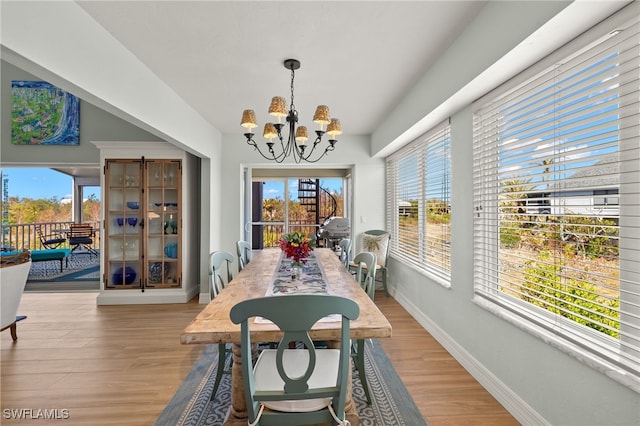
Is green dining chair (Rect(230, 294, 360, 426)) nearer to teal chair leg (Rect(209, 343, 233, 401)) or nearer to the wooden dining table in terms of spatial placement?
the wooden dining table

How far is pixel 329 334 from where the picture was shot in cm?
147

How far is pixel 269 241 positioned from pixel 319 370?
4703mm

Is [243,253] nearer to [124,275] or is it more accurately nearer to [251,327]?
[124,275]

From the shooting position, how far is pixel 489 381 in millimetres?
2176

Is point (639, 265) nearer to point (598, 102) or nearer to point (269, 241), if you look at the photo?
point (598, 102)

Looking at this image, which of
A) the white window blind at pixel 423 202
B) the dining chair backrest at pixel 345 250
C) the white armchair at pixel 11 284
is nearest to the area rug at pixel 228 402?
the white window blind at pixel 423 202

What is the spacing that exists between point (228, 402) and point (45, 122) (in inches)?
198

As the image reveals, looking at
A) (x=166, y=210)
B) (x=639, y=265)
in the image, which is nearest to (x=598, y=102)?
(x=639, y=265)

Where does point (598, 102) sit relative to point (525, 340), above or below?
above

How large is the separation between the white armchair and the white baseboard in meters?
4.08

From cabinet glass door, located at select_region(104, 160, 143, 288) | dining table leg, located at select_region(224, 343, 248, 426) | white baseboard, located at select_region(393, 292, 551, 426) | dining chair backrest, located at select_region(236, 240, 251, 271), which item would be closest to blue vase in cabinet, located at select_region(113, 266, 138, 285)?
cabinet glass door, located at select_region(104, 160, 143, 288)

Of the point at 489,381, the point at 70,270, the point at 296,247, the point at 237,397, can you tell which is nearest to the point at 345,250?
the point at 296,247

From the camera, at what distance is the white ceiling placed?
1.82 m

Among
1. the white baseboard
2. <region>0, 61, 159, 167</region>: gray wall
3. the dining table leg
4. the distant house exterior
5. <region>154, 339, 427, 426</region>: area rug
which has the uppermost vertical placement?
<region>0, 61, 159, 167</region>: gray wall
